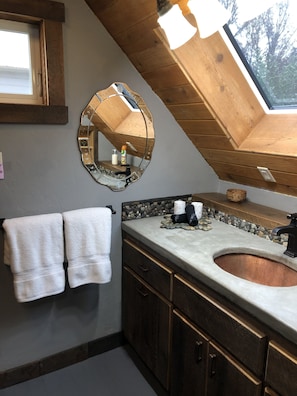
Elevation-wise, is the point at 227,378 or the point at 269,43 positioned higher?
the point at 269,43

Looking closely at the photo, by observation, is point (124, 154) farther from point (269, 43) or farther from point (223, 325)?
point (223, 325)

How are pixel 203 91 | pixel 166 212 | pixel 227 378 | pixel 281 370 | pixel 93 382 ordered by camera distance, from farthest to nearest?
1. pixel 166 212
2. pixel 93 382
3. pixel 203 91
4. pixel 227 378
5. pixel 281 370

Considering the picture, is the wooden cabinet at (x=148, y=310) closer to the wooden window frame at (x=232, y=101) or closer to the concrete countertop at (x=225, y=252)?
the concrete countertop at (x=225, y=252)

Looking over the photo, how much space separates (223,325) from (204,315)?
0.39ft

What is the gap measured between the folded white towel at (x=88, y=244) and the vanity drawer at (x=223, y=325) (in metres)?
0.50

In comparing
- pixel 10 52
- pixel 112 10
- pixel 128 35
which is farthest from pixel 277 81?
pixel 10 52

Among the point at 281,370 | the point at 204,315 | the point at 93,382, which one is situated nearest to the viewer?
the point at 281,370

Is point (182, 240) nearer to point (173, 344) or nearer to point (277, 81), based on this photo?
point (173, 344)

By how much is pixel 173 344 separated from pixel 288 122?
1.28 meters

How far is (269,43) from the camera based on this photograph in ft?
5.25

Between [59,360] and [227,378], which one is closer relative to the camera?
[227,378]

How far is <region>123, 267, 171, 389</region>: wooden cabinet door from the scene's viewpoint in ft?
5.66

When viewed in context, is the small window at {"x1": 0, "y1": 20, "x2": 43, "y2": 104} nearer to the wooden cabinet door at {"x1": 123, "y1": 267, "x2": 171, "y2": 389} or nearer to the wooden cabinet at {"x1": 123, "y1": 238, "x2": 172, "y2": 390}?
the wooden cabinet at {"x1": 123, "y1": 238, "x2": 172, "y2": 390}

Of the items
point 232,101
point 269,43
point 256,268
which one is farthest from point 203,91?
point 256,268
